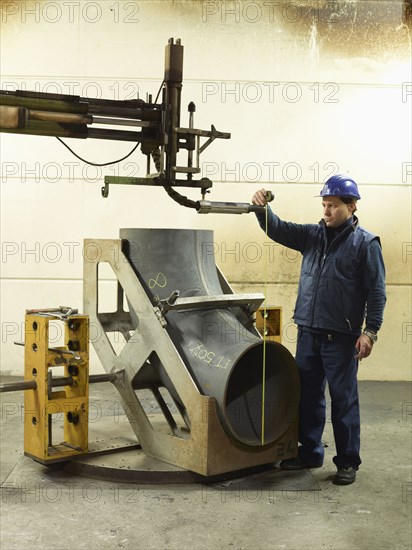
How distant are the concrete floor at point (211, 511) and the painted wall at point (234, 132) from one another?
7.51 ft

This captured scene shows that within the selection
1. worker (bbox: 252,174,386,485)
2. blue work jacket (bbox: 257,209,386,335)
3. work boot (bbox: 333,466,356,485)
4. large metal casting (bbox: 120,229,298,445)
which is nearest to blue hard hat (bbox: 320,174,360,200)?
worker (bbox: 252,174,386,485)

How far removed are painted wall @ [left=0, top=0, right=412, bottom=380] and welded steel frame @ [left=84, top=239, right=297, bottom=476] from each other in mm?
2089

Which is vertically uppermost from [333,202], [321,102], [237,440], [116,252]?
[321,102]

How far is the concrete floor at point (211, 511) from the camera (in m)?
2.96

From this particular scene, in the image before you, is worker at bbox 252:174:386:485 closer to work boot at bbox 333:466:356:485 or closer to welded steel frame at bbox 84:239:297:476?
work boot at bbox 333:466:356:485

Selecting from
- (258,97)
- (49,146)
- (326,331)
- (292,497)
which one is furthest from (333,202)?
(49,146)

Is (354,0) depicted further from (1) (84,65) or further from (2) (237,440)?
(2) (237,440)

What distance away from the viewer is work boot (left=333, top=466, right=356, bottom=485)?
3.63 m

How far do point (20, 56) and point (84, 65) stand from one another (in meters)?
0.50

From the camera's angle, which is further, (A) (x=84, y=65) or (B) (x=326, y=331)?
(A) (x=84, y=65)

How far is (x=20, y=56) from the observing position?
5.96 metres

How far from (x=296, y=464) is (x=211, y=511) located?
2.37ft

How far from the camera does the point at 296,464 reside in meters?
3.82

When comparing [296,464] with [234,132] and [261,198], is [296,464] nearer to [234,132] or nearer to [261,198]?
[261,198]
